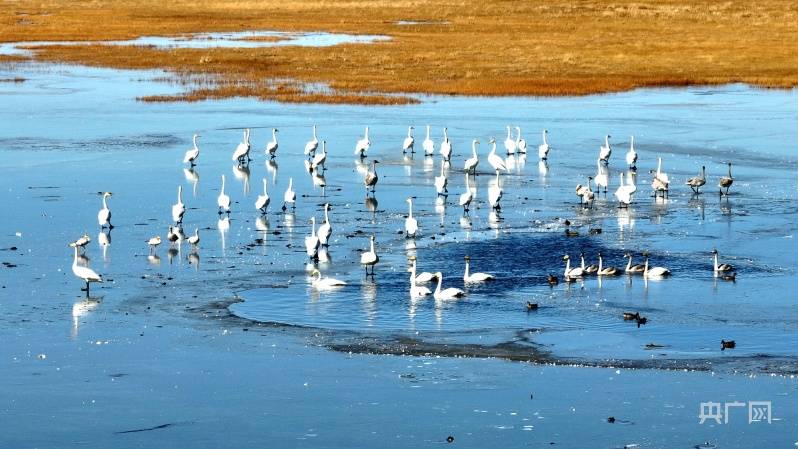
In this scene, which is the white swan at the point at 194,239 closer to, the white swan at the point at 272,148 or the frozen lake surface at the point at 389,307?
the frozen lake surface at the point at 389,307

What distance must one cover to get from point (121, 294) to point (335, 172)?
1412 cm

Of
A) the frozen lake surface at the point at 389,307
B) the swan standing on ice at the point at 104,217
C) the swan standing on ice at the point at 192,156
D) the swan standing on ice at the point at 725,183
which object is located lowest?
the frozen lake surface at the point at 389,307

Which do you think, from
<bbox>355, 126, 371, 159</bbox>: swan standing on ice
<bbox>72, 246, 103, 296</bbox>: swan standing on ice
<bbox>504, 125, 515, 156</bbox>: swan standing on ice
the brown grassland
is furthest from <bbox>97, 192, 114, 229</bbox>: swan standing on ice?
the brown grassland

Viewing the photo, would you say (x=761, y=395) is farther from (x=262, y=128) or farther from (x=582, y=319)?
(x=262, y=128)

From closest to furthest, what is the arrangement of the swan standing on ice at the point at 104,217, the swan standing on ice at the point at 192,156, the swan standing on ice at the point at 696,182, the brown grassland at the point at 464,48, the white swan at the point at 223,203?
the swan standing on ice at the point at 104,217 < the white swan at the point at 223,203 < the swan standing on ice at the point at 696,182 < the swan standing on ice at the point at 192,156 < the brown grassland at the point at 464,48

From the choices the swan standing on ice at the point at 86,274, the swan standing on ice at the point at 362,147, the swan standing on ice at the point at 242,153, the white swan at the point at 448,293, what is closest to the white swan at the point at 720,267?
the white swan at the point at 448,293

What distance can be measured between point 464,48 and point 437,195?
141 feet

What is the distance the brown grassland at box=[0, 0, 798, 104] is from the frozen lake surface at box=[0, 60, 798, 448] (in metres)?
17.6

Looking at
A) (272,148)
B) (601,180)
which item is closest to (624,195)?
(601,180)

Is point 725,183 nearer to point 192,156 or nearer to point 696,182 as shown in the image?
point 696,182
